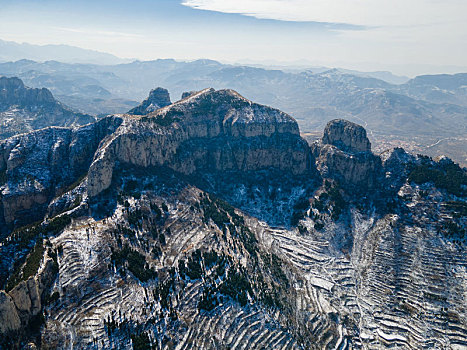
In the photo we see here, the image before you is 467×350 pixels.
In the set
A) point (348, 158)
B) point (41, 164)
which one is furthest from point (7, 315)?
point (348, 158)

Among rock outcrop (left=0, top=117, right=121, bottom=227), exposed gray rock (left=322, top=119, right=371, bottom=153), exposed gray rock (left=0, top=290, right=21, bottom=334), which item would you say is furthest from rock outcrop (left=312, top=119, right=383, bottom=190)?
exposed gray rock (left=0, top=290, right=21, bottom=334)

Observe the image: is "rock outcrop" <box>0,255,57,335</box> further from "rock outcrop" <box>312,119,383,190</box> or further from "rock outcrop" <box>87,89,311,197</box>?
"rock outcrop" <box>312,119,383,190</box>

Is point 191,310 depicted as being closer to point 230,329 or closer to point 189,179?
point 230,329

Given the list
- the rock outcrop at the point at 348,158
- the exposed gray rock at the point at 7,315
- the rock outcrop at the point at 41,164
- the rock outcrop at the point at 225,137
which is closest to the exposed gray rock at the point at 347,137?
the rock outcrop at the point at 348,158

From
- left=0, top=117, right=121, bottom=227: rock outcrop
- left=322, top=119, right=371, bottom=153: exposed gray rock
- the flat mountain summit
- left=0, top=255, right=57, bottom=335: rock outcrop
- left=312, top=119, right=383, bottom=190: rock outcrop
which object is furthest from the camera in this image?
Answer: left=322, top=119, right=371, bottom=153: exposed gray rock

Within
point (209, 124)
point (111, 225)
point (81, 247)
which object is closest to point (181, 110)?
point (209, 124)

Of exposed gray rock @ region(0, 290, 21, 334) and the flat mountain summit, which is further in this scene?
the flat mountain summit
